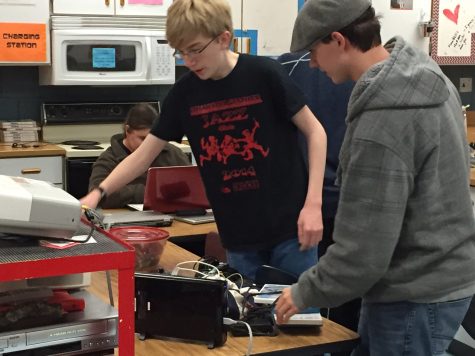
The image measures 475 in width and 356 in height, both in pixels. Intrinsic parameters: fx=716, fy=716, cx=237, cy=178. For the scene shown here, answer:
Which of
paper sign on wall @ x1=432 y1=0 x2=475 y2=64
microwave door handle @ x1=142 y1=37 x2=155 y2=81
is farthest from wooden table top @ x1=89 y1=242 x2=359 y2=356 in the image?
paper sign on wall @ x1=432 y1=0 x2=475 y2=64

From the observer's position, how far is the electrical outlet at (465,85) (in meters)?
5.71

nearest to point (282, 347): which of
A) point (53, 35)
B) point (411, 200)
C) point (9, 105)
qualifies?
point (411, 200)

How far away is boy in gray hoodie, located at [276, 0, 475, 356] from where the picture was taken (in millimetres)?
1335

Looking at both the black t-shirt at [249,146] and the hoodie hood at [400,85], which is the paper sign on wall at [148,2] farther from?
the hoodie hood at [400,85]

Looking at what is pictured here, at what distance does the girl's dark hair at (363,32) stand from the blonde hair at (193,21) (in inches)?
19.5

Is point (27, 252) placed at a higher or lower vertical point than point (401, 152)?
lower

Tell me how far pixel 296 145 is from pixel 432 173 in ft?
2.53

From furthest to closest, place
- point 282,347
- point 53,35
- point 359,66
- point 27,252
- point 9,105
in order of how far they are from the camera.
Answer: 1. point 9,105
2. point 53,35
3. point 282,347
4. point 359,66
5. point 27,252

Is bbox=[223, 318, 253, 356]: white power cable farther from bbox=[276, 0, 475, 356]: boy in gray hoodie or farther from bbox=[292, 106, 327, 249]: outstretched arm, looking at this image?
bbox=[292, 106, 327, 249]: outstretched arm

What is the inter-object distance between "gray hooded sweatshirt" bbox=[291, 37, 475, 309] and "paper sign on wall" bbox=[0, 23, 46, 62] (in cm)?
316

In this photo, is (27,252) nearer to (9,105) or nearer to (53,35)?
(53,35)

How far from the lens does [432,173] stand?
4.45 ft

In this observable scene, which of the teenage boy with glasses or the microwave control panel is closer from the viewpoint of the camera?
the teenage boy with glasses

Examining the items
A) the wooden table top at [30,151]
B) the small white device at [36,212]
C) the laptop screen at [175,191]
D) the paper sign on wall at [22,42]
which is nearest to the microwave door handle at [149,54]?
the paper sign on wall at [22,42]
